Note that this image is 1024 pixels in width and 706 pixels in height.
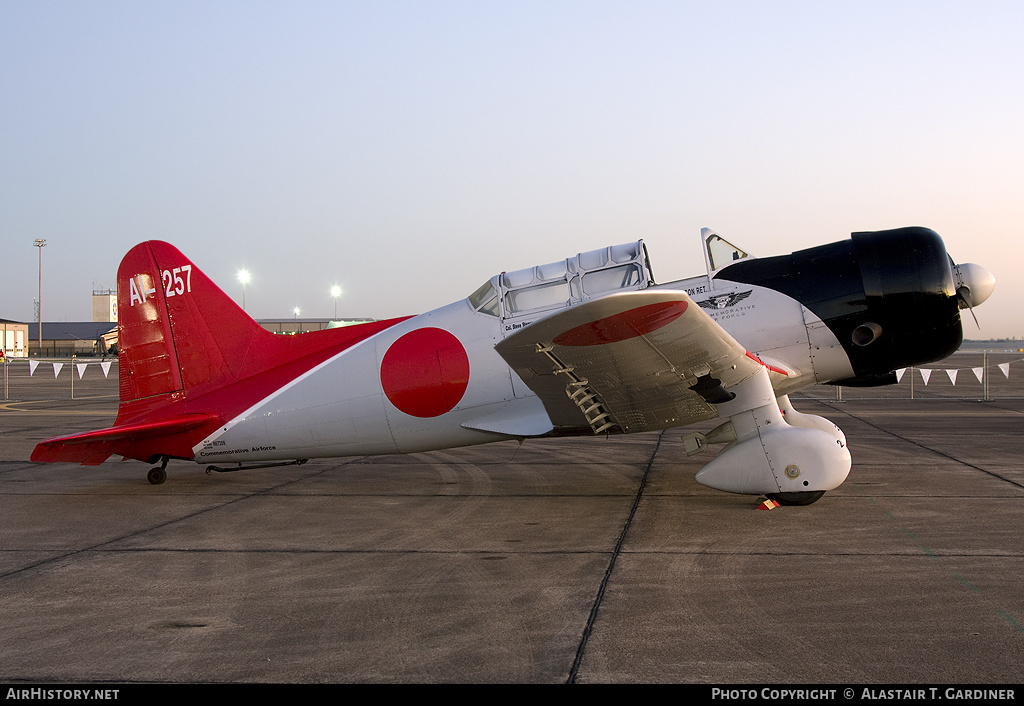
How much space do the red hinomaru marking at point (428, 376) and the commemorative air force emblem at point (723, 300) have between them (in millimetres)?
2525

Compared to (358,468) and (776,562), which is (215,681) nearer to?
(776,562)

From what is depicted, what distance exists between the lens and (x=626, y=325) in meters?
5.78

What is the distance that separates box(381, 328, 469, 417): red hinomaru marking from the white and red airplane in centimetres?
2

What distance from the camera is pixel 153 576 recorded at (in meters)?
5.23

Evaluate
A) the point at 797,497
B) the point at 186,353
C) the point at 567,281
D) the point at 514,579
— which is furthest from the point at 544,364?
the point at 186,353

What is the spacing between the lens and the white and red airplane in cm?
692

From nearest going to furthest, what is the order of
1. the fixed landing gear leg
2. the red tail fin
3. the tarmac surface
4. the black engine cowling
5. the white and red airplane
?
the tarmac surface < the white and red airplane < the black engine cowling < the red tail fin < the fixed landing gear leg

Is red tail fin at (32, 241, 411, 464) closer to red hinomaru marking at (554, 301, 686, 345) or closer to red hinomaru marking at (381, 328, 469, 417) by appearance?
red hinomaru marking at (381, 328, 469, 417)

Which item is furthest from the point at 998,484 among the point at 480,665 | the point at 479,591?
the point at 480,665

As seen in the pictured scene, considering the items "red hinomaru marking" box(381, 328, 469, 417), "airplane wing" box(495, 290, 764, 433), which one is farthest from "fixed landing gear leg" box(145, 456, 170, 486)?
"airplane wing" box(495, 290, 764, 433)

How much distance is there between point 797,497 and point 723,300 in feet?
6.82

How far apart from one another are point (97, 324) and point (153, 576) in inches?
5093

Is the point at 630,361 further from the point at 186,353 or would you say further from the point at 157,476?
the point at 157,476

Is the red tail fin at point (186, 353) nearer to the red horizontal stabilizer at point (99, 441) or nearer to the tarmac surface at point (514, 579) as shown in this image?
the red horizontal stabilizer at point (99, 441)
